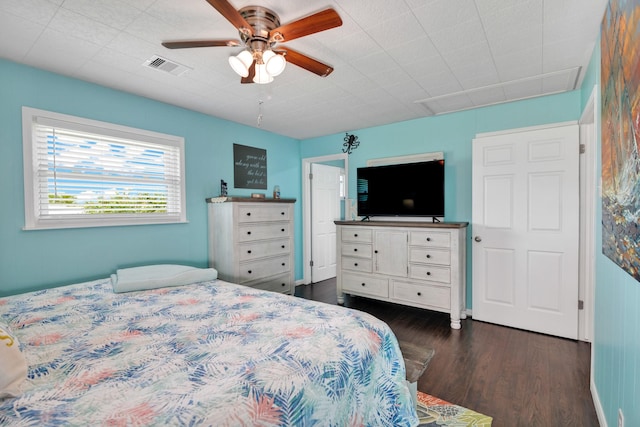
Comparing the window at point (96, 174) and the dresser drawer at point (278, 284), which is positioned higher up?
the window at point (96, 174)

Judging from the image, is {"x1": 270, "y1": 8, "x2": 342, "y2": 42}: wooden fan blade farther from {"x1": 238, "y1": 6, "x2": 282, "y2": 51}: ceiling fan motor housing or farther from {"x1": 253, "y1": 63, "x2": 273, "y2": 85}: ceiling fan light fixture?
{"x1": 253, "y1": 63, "x2": 273, "y2": 85}: ceiling fan light fixture

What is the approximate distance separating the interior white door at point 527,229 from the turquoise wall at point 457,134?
201 millimetres

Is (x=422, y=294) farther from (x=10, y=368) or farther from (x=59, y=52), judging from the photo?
(x=59, y=52)

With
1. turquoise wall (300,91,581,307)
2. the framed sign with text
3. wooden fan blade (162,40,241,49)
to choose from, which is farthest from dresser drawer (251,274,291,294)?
wooden fan blade (162,40,241,49)

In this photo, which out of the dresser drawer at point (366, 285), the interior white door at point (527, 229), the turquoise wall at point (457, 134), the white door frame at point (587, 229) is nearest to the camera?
the white door frame at point (587, 229)

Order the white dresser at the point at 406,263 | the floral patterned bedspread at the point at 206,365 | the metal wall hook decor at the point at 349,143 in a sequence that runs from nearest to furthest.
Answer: the floral patterned bedspread at the point at 206,365, the white dresser at the point at 406,263, the metal wall hook decor at the point at 349,143

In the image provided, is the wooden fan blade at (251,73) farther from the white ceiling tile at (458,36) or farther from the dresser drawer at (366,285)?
the dresser drawer at (366,285)

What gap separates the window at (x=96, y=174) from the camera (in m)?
2.35

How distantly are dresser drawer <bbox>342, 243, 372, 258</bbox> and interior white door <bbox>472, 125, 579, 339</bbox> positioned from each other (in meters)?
1.16

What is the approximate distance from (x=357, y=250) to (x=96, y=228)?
2678 millimetres

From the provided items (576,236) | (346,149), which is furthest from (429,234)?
(346,149)

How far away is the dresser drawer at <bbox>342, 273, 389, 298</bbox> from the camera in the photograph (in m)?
3.52

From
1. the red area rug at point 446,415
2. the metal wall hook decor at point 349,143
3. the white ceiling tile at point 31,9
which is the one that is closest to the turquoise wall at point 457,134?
the metal wall hook decor at point 349,143

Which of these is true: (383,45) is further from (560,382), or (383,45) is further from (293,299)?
(560,382)
